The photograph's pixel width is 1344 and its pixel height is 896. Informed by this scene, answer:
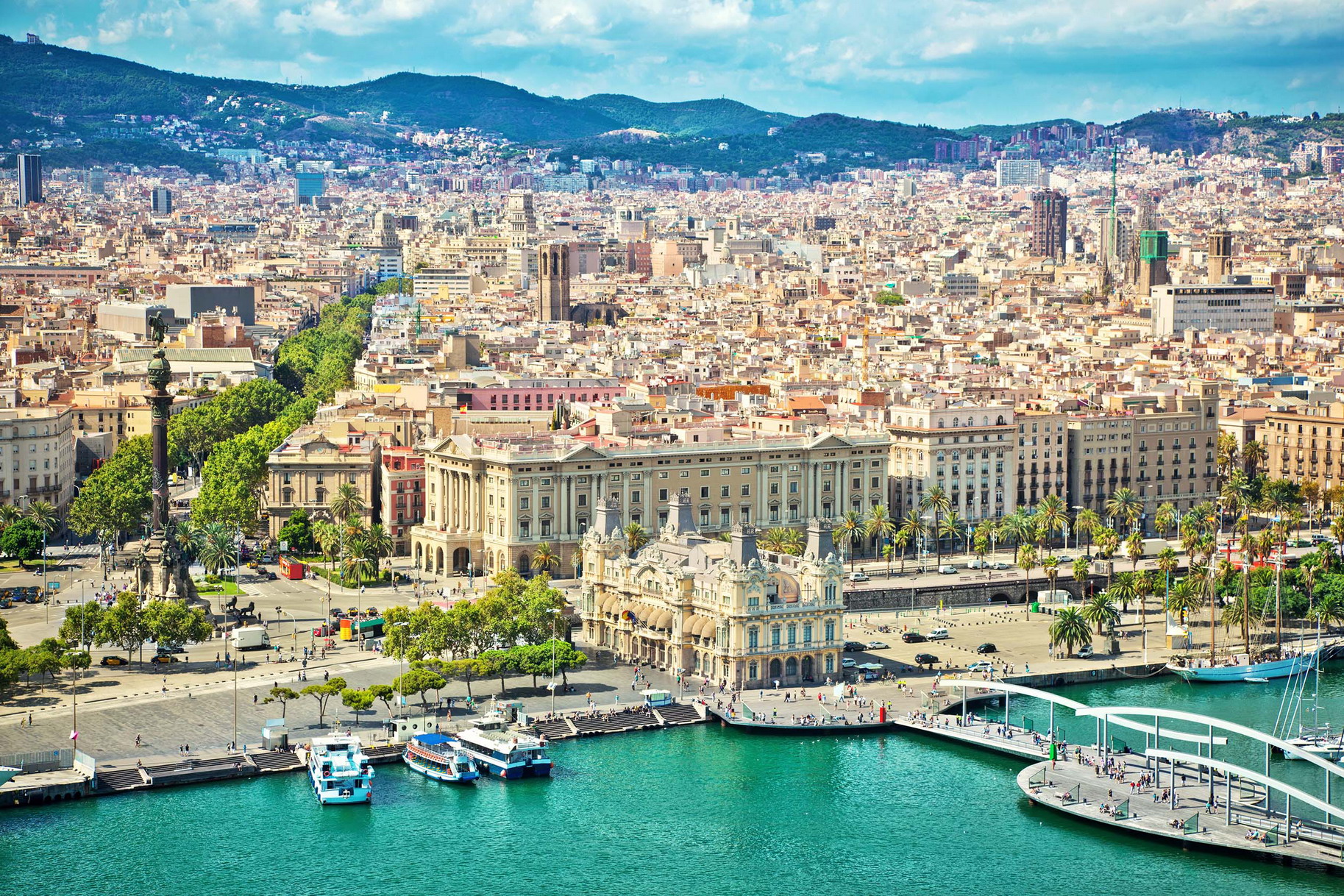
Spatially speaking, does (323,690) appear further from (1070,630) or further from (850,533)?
(850,533)

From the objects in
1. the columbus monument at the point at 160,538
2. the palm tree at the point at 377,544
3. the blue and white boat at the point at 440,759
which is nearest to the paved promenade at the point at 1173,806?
the blue and white boat at the point at 440,759

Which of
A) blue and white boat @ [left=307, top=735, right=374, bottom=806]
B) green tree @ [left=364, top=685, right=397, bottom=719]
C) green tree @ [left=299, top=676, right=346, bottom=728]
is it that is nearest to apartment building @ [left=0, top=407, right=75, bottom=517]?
green tree @ [left=299, top=676, right=346, bottom=728]

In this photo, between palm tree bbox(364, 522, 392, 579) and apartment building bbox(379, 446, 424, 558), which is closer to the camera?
palm tree bbox(364, 522, 392, 579)

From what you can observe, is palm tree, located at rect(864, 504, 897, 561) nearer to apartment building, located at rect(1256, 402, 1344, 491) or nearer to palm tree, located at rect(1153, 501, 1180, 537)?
palm tree, located at rect(1153, 501, 1180, 537)

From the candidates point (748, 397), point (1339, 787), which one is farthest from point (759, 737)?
point (748, 397)

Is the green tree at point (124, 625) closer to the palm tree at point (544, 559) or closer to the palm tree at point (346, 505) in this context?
the palm tree at point (544, 559)

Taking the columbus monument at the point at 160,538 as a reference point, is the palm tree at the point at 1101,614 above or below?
below
